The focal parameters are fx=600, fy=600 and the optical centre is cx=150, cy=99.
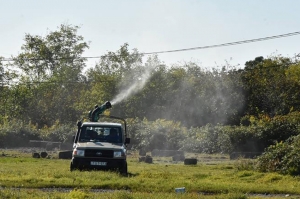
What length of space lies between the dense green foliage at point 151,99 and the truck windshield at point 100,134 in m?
19.2

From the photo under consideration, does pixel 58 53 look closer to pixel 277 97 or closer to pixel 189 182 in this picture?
pixel 277 97

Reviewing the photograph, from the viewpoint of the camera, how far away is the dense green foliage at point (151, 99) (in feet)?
154

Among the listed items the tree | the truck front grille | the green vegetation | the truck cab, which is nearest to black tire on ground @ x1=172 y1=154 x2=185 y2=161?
the green vegetation

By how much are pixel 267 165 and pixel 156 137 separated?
23.7 m

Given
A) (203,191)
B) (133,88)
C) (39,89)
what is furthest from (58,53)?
(203,191)

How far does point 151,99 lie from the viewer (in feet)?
225

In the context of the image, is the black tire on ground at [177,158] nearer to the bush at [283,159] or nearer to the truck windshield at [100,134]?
the bush at [283,159]

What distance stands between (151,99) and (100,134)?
44699 millimetres

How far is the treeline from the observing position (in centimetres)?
4709

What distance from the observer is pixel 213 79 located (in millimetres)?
65062

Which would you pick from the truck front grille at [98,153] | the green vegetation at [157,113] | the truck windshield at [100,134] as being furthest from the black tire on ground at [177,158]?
the truck front grille at [98,153]

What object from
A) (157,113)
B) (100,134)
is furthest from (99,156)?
(157,113)

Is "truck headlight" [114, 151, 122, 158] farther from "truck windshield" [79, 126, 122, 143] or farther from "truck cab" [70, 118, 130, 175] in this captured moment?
"truck windshield" [79, 126, 122, 143]

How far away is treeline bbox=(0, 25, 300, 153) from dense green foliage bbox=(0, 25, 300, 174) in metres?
0.09
